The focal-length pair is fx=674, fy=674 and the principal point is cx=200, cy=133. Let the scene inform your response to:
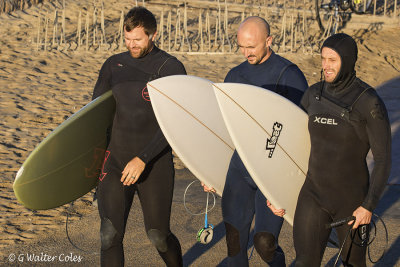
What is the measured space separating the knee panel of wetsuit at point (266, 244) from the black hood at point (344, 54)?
960 mm

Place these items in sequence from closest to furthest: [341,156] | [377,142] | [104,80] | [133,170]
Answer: [377,142] → [341,156] → [133,170] → [104,80]

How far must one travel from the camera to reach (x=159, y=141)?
401 cm

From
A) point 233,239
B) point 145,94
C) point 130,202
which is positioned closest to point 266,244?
point 233,239

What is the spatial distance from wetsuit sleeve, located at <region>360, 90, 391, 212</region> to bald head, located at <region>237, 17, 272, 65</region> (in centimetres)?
80

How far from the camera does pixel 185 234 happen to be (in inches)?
222

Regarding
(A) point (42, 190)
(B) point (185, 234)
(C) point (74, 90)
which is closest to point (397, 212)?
(B) point (185, 234)

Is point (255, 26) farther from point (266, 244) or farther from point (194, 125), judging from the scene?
point (266, 244)

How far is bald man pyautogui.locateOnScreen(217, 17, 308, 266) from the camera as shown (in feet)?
12.6

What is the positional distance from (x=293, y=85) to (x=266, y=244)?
3.06 feet

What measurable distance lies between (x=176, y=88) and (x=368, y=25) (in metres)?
12.2

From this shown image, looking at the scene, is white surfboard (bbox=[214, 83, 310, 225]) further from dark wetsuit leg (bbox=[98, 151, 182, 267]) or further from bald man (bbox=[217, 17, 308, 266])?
dark wetsuit leg (bbox=[98, 151, 182, 267])

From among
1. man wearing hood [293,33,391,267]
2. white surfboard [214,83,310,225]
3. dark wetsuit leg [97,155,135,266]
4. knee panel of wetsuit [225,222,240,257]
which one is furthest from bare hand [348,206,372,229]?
dark wetsuit leg [97,155,135,266]

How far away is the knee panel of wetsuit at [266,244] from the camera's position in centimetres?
381

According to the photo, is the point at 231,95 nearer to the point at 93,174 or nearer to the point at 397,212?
the point at 93,174
